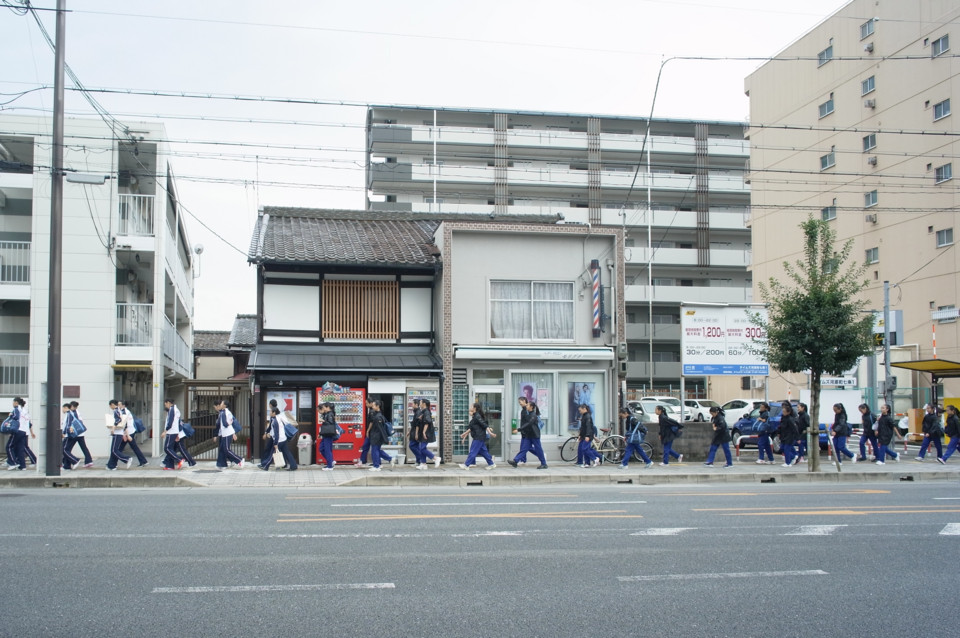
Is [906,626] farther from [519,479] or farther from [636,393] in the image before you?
[636,393]

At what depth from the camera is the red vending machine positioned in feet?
66.8

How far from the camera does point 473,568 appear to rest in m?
8.16

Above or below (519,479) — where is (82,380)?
above

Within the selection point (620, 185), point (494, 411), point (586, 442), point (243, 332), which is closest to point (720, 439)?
point (586, 442)

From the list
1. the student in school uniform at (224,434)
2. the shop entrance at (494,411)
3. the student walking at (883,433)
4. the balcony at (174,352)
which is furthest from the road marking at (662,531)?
the balcony at (174,352)

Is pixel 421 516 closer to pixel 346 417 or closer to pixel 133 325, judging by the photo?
pixel 346 417

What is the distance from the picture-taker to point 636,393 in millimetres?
43812

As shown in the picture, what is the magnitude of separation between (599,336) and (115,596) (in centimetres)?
1681

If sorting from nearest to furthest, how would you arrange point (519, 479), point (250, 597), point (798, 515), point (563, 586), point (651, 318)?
point (250, 597)
point (563, 586)
point (798, 515)
point (519, 479)
point (651, 318)

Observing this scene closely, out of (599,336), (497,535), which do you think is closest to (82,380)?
(599,336)

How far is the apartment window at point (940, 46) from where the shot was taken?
3631 cm

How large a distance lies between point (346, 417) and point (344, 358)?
1.55 metres

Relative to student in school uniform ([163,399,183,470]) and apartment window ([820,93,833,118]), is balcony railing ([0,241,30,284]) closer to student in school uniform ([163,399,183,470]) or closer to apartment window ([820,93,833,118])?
student in school uniform ([163,399,183,470])

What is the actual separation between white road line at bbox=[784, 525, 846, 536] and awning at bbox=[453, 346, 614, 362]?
36.3 feet
